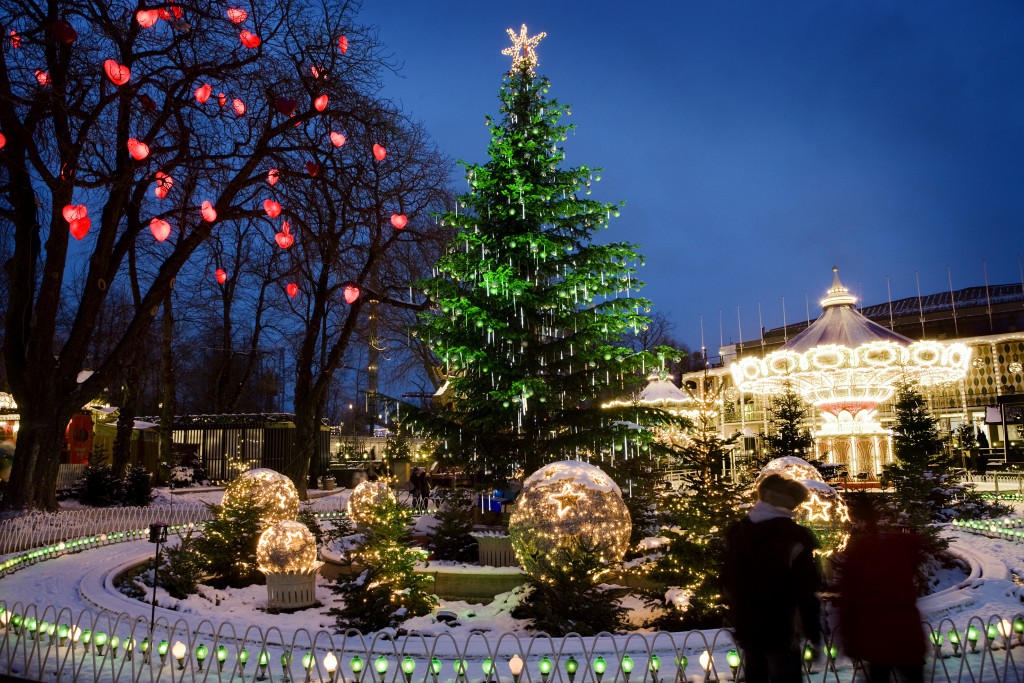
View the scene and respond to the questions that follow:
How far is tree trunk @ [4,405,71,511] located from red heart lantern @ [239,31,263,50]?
29.5 feet

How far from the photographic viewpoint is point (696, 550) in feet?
27.9

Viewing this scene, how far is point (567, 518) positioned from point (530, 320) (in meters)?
6.48

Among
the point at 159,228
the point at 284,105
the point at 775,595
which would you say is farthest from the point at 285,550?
the point at 284,105

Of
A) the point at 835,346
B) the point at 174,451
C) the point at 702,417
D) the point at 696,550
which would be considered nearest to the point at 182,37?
the point at 702,417

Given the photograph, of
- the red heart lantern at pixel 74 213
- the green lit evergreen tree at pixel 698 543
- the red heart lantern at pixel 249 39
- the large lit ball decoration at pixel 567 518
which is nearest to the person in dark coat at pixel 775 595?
the green lit evergreen tree at pixel 698 543

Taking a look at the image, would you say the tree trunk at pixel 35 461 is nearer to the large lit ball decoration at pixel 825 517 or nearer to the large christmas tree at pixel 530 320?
the large christmas tree at pixel 530 320

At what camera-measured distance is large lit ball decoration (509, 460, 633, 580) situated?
8789 mm

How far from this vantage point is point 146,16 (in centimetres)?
1478

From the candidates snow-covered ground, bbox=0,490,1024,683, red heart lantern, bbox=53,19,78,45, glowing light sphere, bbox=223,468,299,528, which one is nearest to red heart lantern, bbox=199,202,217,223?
red heart lantern, bbox=53,19,78,45

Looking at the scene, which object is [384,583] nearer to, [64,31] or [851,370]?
[64,31]

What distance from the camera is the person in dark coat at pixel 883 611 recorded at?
4449mm

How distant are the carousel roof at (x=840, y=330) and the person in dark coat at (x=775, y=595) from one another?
25.6 meters

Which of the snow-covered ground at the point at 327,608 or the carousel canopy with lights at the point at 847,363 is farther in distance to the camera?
the carousel canopy with lights at the point at 847,363

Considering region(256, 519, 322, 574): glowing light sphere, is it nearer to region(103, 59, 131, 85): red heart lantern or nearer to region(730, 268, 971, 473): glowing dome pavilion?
region(103, 59, 131, 85): red heart lantern
